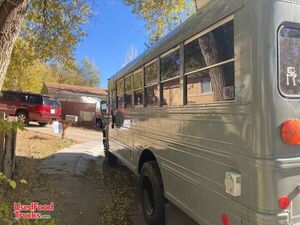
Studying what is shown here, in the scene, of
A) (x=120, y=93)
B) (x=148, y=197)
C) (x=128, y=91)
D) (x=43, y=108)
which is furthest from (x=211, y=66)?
(x=43, y=108)

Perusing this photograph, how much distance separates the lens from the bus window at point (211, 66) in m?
3.11

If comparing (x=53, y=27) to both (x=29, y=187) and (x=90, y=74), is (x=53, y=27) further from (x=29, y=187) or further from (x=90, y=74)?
(x=90, y=74)

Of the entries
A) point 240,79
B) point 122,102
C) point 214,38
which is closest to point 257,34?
point 240,79

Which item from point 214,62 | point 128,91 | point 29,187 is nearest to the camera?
point 214,62

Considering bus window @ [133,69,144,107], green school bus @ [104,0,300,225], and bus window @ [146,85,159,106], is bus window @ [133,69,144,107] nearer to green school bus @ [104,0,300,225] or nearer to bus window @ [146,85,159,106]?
bus window @ [146,85,159,106]

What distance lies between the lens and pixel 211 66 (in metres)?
3.39

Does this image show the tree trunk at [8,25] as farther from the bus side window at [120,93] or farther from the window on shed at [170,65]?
the bus side window at [120,93]

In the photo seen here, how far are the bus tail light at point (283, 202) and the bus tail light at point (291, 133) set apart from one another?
402mm

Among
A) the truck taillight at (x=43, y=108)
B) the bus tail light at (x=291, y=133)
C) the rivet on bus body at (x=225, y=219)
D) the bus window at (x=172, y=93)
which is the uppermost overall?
the truck taillight at (x=43, y=108)

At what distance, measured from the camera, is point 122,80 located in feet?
26.3

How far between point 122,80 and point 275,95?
18.3 feet

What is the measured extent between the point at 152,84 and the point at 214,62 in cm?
207

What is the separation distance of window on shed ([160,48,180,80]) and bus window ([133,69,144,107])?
1172 mm

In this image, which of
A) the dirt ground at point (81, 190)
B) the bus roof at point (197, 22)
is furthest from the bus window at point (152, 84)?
the dirt ground at point (81, 190)
